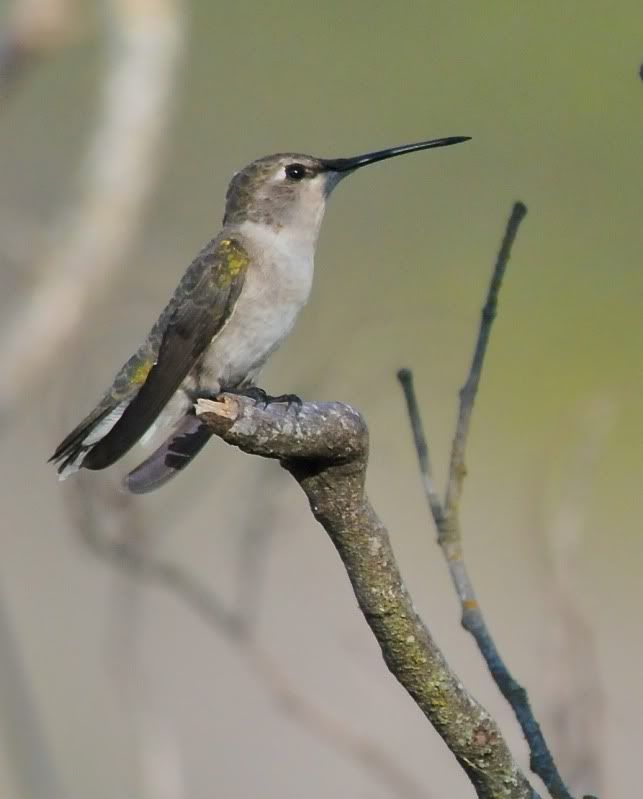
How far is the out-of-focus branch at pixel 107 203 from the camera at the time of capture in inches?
125

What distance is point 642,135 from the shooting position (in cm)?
1170

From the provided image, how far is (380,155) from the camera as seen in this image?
4266mm

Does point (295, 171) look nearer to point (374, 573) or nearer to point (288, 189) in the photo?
point (288, 189)

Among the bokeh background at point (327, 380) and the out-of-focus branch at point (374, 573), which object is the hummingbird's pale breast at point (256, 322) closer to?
the bokeh background at point (327, 380)

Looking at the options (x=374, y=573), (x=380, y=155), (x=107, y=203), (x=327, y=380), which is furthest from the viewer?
(x=327, y=380)

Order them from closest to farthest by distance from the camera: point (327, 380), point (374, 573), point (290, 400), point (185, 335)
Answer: point (374, 573)
point (290, 400)
point (185, 335)
point (327, 380)

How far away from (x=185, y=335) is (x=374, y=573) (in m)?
1.61

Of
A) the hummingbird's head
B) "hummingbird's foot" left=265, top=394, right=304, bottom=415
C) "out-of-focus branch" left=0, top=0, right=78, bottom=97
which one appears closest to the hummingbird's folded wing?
the hummingbird's head

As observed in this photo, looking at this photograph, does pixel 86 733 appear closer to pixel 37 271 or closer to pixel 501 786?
pixel 37 271

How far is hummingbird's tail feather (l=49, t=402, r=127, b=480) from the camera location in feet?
12.5

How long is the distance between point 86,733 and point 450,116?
8.06m

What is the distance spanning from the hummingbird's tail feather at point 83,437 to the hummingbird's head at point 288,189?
734mm

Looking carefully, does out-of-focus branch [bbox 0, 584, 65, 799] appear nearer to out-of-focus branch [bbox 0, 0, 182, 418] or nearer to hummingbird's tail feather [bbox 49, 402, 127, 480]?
hummingbird's tail feather [bbox 49, 402, 127, 480]

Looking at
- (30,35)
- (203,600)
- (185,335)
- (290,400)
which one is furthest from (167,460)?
(30,35)
